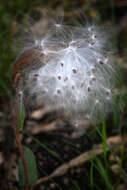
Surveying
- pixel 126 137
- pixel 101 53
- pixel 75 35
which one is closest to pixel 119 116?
pixel 126 137

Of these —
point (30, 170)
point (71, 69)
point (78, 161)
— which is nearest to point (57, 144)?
point (78, 161)

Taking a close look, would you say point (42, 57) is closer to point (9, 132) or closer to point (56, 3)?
point (9, 132)

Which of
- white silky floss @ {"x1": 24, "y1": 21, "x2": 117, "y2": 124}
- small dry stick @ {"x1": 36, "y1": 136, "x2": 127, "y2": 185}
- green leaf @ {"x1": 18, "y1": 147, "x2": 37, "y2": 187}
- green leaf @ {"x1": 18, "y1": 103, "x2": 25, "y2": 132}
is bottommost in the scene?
small dry stick @ {"x1": 36, "y1": 136, "x2": 127, "y2": 185}

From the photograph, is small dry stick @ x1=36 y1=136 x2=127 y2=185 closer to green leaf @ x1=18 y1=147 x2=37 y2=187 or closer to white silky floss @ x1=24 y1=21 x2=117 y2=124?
white silky floss @ x1=24 y1=21 x2=117 y2=124

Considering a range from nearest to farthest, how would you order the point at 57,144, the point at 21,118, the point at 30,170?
1. the point at 21,118
2. the point at 30,170
3. the point at 57,144

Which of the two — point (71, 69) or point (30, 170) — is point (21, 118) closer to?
point (30, 170)

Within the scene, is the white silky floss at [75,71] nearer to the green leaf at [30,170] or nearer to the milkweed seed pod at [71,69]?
the milkweed seed pod at [71,69]

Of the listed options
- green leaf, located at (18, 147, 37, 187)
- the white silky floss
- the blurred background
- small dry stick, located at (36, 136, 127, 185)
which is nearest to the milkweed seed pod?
the white silky floss

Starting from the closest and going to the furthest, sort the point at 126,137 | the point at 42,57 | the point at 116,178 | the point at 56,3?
1. the point at 42,57
2. the point at 116,178
3. the point at 126,137
4. the point at 56,3

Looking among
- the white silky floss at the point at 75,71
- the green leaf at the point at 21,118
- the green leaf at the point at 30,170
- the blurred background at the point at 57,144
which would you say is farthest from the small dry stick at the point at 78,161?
the green leaf at the point at 21,118
